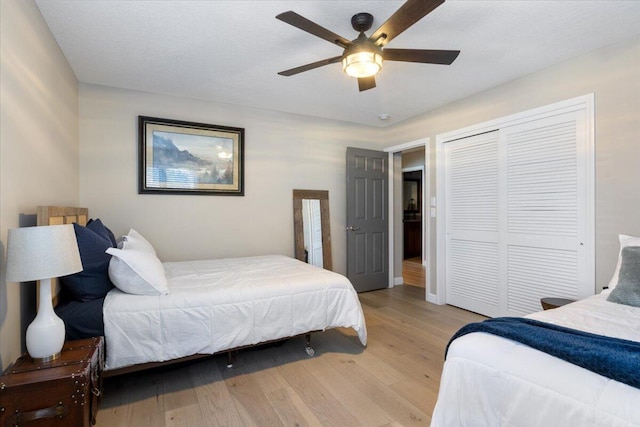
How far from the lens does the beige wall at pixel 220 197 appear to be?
127 inches

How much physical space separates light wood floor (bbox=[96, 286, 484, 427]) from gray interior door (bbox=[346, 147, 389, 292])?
5.44 feet

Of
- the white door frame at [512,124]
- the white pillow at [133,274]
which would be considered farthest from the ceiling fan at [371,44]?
the white pillow at [133,274]

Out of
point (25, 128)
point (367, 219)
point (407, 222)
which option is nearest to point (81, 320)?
point (25, 128)

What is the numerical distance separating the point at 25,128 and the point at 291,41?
6.01ft

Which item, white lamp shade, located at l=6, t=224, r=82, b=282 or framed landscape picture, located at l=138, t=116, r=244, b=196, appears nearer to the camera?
white lamp shade, located at l=6, t=224, r=82, b=282

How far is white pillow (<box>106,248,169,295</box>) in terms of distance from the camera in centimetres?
200

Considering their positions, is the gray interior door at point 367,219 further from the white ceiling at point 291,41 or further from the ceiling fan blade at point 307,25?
the ceiling fan blade at point 307,25

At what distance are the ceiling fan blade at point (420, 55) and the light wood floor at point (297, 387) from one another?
2.23 meters

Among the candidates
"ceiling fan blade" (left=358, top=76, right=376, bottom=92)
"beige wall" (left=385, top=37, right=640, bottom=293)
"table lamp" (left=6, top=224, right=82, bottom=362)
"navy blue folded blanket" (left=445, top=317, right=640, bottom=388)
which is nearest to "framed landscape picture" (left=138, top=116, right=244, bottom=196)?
"ceiling fan blade" (left=358, top=76, right=376, bottom=92)

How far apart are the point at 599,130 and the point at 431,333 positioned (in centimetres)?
230

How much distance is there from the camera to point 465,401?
123cm

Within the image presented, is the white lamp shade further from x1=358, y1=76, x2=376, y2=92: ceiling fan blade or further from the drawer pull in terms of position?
x1=358, y1=76, x2=376, y2=92: ceiling fan blade

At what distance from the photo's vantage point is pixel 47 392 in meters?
1.34

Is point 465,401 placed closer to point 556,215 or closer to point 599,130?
point 556,215
